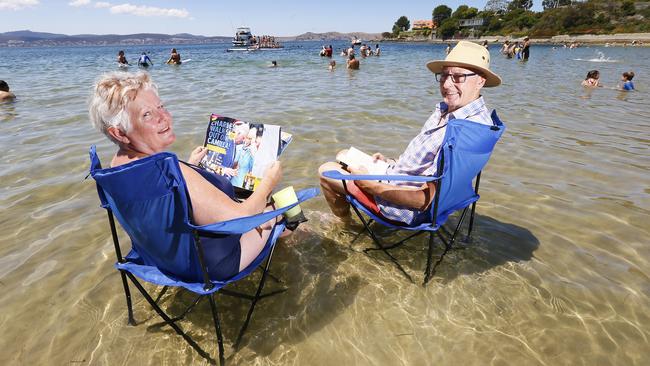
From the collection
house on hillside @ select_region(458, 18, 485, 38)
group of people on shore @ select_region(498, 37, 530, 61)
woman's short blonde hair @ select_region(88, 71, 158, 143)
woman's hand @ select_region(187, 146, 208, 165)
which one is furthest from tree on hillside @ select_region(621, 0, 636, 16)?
woman's short blonde hair @ select_region(88, 71, 158, 143)

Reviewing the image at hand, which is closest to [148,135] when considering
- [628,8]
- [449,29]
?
[628,8]

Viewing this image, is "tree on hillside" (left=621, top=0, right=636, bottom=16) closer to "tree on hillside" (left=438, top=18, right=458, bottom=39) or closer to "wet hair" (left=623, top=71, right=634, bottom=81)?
"tree on hillside" (left=438, top=18, right=458, bottom=39)

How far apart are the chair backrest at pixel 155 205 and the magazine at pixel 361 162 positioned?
173cm

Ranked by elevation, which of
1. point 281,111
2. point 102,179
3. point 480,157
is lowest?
point 281,111

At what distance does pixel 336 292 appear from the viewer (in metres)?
3.14

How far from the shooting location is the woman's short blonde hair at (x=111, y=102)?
1.93 metres

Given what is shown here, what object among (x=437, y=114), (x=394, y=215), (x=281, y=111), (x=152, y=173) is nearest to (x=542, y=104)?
(x=281, y=111)

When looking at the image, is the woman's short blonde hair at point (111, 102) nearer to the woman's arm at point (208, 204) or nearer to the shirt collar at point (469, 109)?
the woman's arm at point (208, 204)

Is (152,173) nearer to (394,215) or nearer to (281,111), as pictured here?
(394,215)

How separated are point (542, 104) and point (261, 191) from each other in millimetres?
10661

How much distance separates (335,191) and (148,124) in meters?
2.11

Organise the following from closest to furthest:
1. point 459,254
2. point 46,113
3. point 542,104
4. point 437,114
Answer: point 437,114
point 459,254
point 46,113
point 542,104

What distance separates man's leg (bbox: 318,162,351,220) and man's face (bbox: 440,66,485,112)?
1.18 meters

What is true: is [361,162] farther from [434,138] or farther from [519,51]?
[519,51]
